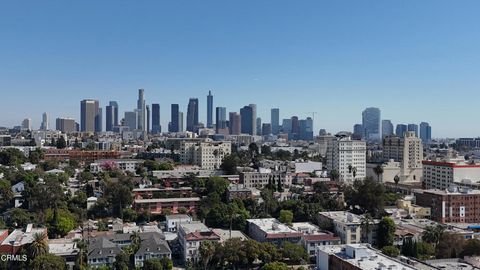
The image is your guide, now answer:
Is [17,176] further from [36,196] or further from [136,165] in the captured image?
[136,165]

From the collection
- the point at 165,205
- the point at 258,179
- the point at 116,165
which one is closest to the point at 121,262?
the point at 165,205

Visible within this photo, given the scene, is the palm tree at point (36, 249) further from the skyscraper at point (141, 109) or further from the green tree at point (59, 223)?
the skyscraper at point (141, 109)

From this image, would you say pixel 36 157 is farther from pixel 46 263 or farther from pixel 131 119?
pixel 131 119

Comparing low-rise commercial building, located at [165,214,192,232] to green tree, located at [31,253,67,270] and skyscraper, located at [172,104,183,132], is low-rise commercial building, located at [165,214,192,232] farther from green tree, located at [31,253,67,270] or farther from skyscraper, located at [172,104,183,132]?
skyscraper, located at [172,104,183,132]

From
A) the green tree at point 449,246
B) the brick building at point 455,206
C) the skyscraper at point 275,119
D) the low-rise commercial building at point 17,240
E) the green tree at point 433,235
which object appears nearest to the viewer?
the low-rise commercial building at point 17,240

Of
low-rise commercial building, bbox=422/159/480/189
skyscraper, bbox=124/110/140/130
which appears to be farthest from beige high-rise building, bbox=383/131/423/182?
skyscraper, bbox=124/110/140/130

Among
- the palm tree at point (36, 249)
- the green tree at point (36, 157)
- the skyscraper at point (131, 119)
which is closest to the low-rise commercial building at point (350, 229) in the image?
the palm tree at point (36, 249)
